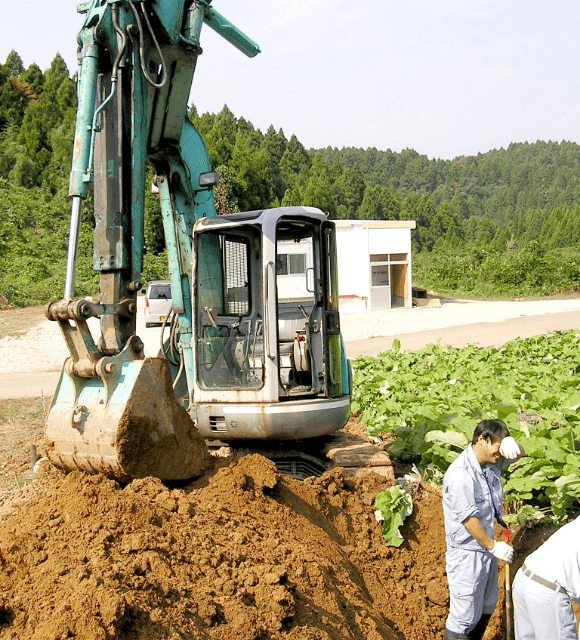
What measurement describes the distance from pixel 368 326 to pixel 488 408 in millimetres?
17391

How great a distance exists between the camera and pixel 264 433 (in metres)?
5.79

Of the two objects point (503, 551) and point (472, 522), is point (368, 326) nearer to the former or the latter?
point (472, 522)

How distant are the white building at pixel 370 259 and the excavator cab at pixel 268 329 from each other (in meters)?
22.4

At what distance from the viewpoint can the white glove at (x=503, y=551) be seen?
426cm

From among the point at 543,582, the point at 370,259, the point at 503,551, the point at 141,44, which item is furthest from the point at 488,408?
the point at 370,259

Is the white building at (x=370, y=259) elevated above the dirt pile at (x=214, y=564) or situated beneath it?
elevated above

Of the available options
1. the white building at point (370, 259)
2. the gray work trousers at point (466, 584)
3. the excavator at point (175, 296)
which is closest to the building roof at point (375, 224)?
the white building at point (370, 259)

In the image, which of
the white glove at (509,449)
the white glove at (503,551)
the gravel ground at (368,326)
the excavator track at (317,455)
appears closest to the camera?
the white glove at (503,551)

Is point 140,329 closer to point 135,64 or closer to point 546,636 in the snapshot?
point 135,64

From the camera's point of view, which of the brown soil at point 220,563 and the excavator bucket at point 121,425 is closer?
the brown soil at point 220,563

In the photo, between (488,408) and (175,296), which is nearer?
(175,296)

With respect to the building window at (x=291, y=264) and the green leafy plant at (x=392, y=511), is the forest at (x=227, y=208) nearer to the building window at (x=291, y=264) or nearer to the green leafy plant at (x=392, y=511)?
the building window at (x=291, y=264)

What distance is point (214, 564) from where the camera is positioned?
407 centimetres

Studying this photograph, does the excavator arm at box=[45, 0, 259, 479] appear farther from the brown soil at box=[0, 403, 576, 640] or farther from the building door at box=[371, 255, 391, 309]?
the building door at box=[371, 255, 391, 309]
